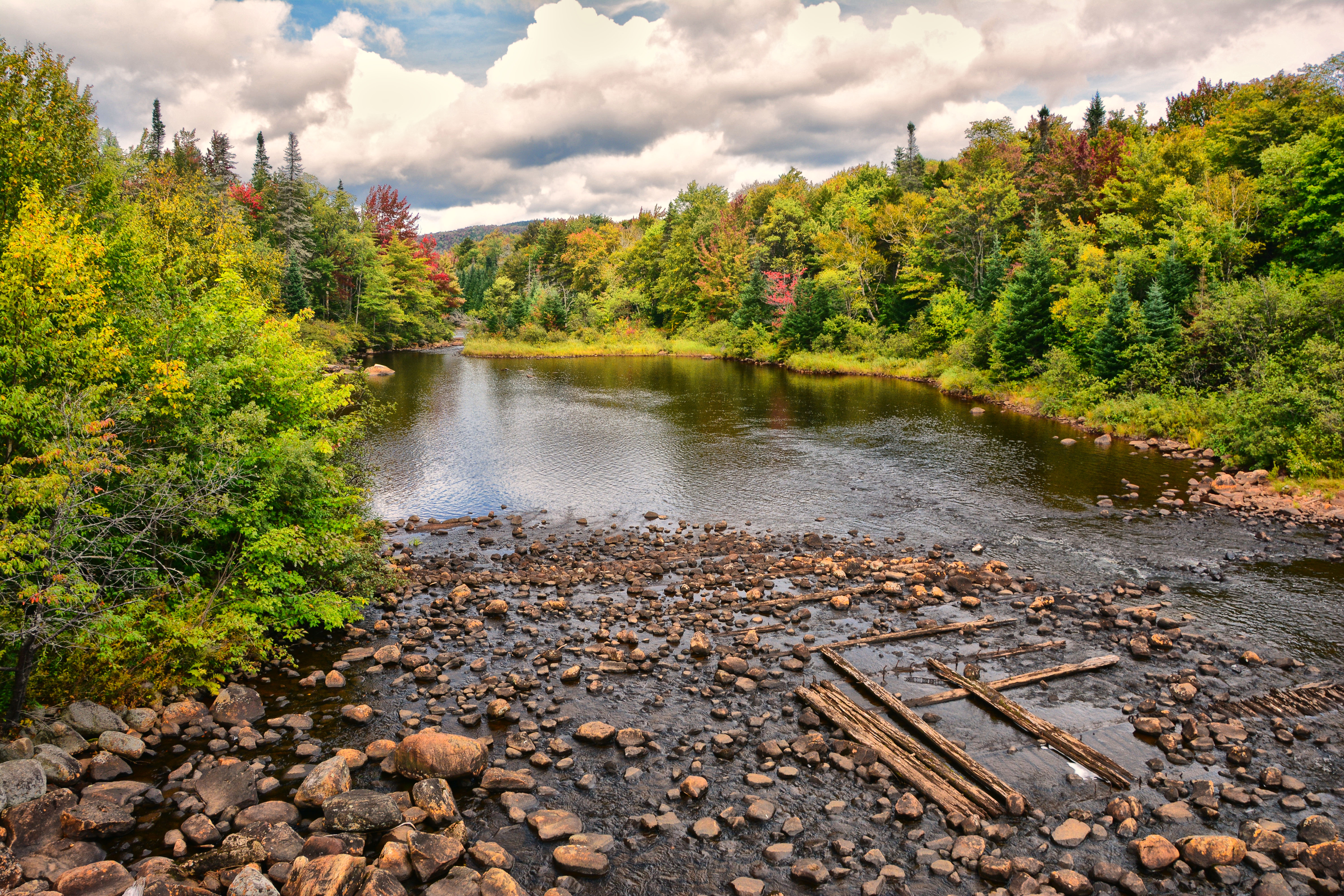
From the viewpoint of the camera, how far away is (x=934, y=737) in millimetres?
11477

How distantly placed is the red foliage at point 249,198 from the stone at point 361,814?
7503 cm

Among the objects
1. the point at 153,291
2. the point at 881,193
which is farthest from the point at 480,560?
the point at 881,193

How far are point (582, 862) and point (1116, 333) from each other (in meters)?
43.2

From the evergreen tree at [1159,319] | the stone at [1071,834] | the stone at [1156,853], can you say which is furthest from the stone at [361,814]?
the evergreen tree at [1159,319]

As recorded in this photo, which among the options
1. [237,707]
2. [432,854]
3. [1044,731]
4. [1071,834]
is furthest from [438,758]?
[1044,731]

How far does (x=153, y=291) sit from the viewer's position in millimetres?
14750

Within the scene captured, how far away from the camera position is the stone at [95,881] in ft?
24.2

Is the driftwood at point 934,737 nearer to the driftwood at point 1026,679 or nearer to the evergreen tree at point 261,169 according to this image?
the driftwood at point 1026,679

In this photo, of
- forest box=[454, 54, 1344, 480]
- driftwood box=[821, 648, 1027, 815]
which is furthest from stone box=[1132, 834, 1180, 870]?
forest box=[454, 54, 1344, 480]

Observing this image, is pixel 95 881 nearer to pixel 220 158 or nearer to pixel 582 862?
pixel 582 862

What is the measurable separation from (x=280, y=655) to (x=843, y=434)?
3159cm

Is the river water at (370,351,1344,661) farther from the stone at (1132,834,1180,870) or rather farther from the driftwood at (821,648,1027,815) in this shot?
the stone at (1132,834,1180,870)

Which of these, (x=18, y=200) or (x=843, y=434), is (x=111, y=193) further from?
(x=843, y=434)

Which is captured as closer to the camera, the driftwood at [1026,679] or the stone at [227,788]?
the stone at [227,788]
